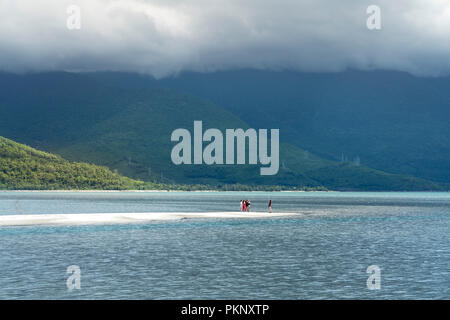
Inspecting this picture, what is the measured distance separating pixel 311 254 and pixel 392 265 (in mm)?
8764

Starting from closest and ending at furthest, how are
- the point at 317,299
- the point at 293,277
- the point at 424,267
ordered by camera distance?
the point at 317,299
the point at 293,277
the point at 424,267

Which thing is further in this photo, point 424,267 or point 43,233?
point 43,233

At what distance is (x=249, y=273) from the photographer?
43938 millimetres

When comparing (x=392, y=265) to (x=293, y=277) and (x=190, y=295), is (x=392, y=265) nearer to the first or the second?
(x=293, y=277)

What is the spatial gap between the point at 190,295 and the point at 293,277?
938 cm
